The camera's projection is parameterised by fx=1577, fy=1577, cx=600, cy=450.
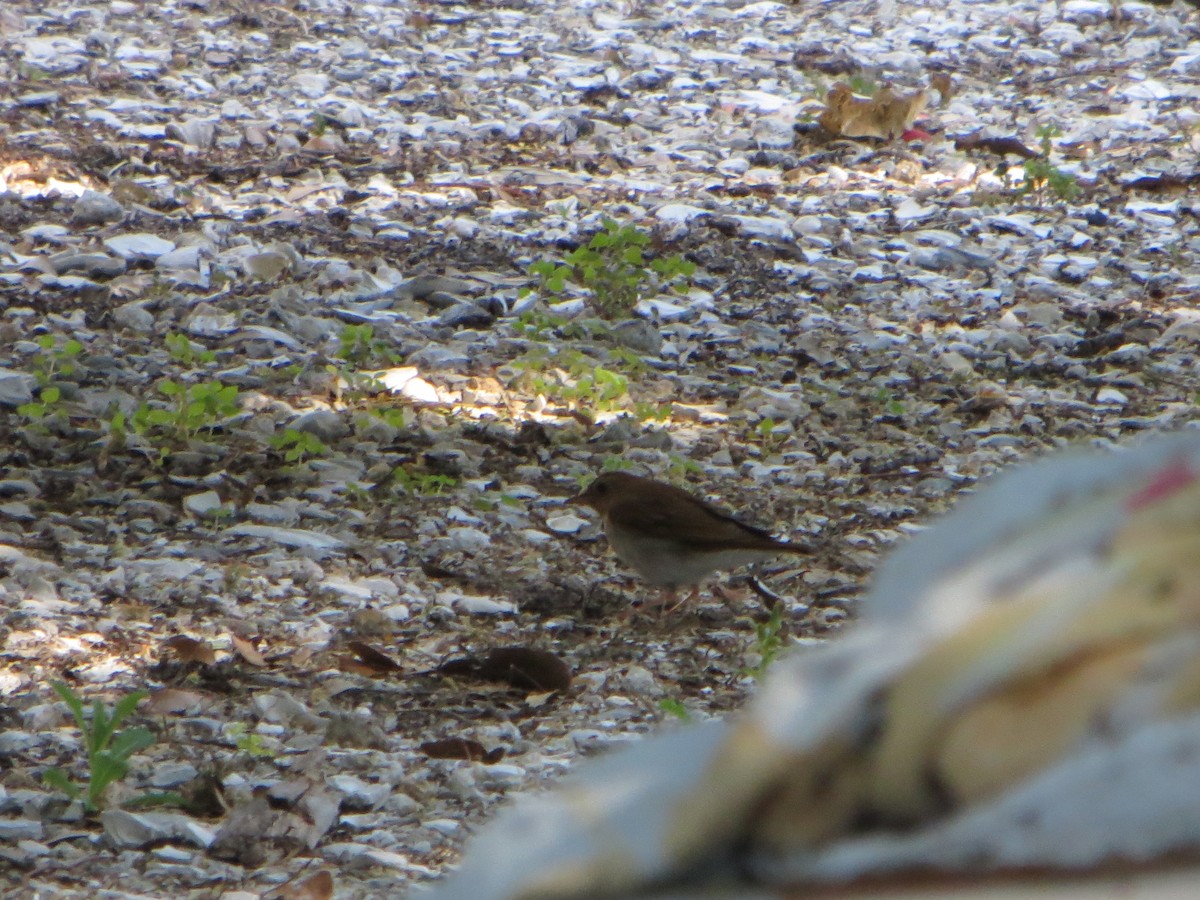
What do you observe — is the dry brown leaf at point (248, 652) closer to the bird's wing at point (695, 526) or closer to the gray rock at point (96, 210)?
the bird's wing at point (695, 526)

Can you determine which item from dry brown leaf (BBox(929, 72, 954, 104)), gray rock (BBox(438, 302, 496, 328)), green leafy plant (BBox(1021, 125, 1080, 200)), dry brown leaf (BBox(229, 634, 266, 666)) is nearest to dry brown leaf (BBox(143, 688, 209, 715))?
dry brown leaf (BBox(229, 634, 266, 666))

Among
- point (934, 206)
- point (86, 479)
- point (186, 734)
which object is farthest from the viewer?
point (934, 206)

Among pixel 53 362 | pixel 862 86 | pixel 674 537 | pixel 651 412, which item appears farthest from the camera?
pixel 862 86

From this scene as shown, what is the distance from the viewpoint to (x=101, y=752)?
10.6ft

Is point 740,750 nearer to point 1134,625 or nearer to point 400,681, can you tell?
point 1134,625

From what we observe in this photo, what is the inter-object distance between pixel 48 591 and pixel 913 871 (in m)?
3.83

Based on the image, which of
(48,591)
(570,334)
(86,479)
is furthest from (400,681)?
(570,334)

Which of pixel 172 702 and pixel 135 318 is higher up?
pixel 172 702

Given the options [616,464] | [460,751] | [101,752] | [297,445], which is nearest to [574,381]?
[616,464]

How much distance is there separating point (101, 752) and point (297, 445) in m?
2.08

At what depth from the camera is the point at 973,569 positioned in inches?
33.7

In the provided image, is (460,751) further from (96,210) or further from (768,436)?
(96,210)

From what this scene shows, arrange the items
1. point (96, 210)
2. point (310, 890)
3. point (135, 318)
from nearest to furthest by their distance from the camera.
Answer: point (310, 890) < point (135, 318) < point (96, 210)

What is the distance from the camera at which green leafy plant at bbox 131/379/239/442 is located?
519 centimetres
